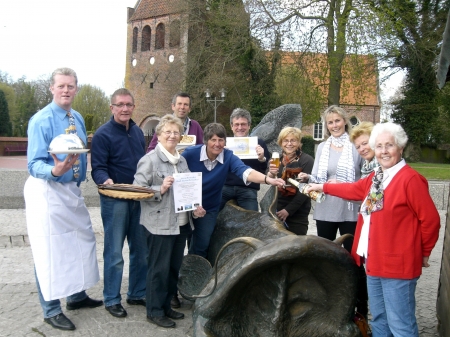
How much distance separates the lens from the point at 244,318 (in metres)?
2.58

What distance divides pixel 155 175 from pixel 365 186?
1.53 metres

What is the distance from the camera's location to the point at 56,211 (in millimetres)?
3809

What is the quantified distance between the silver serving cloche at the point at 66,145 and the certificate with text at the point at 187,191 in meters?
0.71

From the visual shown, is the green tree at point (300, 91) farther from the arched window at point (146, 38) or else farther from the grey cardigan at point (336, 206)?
the grey cardigan at point (336, 206)

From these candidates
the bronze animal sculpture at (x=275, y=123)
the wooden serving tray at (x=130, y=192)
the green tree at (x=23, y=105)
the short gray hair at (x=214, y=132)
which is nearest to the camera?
the wooden serving tray at (x=130, y=192)

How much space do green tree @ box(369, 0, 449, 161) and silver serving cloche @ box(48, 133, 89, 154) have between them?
54.6 feet

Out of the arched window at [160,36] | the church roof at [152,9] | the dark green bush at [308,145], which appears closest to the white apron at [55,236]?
the dark green bush at [308,145]

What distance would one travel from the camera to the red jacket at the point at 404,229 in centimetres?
282

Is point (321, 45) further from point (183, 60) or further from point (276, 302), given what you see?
point (276, 302)

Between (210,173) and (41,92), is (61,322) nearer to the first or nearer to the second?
(210,173)

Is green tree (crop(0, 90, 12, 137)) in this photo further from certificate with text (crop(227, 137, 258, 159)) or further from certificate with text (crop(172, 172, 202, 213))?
certificate with text (crop(172, 172, 202, 213))

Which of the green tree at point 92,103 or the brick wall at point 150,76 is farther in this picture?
the green tree at point 92,103

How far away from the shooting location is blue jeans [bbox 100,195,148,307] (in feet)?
13.4

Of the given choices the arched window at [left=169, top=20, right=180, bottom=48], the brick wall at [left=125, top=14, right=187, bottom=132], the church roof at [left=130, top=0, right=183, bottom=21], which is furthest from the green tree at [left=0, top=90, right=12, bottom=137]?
the arched window at [left=169, top=20, right=180, bottom=48]
